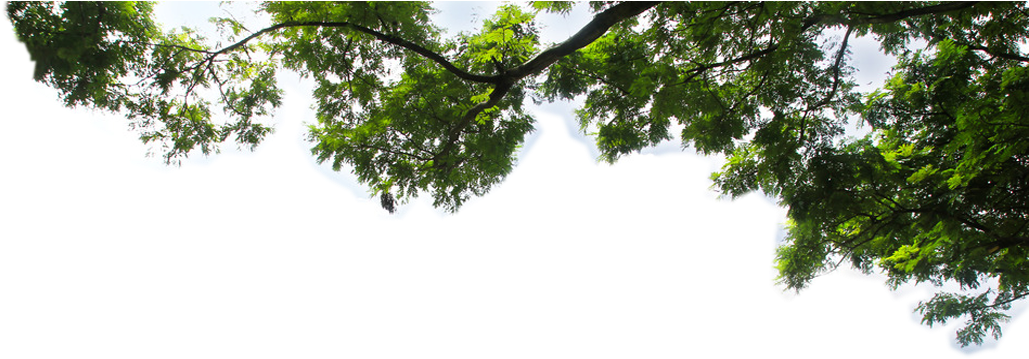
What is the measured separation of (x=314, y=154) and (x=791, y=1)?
→ 902cm

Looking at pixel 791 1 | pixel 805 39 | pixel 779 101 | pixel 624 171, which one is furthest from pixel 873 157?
pixel 624 171

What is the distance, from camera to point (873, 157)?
7.20 meters

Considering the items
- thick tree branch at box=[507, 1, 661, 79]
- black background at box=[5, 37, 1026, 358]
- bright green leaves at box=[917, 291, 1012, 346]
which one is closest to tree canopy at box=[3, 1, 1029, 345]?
thick tree branch at box=[507, 1, 661, 79]

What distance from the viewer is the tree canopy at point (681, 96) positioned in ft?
20.0

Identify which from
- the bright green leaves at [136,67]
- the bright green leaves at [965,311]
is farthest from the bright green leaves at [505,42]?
the bright green leaves at [965,311]

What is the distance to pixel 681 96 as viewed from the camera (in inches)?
270

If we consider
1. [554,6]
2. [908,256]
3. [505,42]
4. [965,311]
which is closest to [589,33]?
[554,6]

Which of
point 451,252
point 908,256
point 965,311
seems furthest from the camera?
point 965,311

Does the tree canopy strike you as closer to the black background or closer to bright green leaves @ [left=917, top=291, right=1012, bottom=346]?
bright green leaves @ [left=917, top=291, right=1012, bottom=346]

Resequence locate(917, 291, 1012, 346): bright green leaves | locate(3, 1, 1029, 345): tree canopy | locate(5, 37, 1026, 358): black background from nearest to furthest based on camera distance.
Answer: locate(5, 37, 1026, 358): black background → locate(3, 1, 1029, 345): tree canopy → locate(917, 291, 1012, 346): bright green leaves

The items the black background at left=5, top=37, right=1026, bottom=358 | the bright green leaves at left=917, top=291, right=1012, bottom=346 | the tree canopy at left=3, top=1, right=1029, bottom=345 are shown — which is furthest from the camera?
the bright green leaves at left=917, top=291, right=1012, bottom=346

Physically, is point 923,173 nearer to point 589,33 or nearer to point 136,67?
point 589,33

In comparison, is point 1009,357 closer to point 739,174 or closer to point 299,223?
point 299,223

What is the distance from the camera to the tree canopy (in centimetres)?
611
